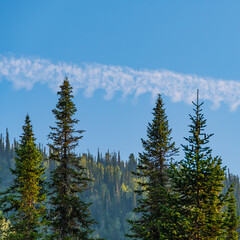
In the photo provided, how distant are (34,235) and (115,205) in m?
155

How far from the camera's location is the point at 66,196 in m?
23.6

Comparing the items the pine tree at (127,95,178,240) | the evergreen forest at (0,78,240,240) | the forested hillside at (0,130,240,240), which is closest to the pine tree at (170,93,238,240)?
the evergreen forest at (0,78,240,240)

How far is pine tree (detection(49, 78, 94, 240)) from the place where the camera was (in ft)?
78.3

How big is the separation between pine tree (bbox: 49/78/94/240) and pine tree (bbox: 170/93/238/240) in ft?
31.3

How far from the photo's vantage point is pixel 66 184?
952 inches

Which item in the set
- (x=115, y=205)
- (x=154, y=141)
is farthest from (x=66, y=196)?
(x=115, y=205)

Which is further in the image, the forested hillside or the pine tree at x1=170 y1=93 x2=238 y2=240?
the forested hillside

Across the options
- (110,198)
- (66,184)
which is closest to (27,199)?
(66,184)

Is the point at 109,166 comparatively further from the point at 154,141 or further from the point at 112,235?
the point at 154,141

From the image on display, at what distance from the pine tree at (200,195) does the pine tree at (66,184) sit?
955cm

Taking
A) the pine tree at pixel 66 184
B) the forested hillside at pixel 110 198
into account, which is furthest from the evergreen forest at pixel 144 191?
the forested hillside at pixel 110 198

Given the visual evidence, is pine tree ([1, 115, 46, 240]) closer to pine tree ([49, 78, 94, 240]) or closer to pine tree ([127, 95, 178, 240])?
pine tree ([49, 78, 94, 240])

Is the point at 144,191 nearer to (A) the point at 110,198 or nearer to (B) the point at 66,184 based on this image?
(B) the point at 66,184

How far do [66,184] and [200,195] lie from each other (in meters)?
11.2
